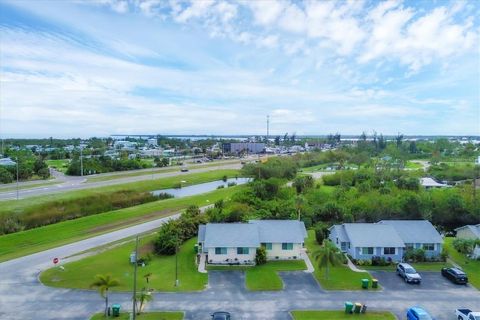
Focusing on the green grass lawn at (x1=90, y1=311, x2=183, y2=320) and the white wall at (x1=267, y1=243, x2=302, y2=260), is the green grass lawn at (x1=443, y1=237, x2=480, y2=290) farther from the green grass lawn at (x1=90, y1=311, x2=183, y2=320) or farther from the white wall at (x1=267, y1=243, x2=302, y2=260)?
the green grass lawn at (x1=90, y1=311, x2=183, y2=320)

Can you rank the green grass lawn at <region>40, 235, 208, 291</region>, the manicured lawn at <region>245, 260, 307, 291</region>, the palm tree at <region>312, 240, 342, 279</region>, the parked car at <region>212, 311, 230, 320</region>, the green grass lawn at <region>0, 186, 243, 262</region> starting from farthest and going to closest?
the green grass lawn at <region>0, 186, 243, 262</region>
the palm tree at <region>312, 240, 342, 279</region>
the manicured lawn at <region>245, 260, 307, 291</region>
the green grass lawn at <region>40, 235, 208, 291</region>
the parked car at <region>212, 311, 230, 320</region>

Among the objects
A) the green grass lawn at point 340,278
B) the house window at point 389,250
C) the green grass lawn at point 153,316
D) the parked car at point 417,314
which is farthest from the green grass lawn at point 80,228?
the parked car at point 417,314

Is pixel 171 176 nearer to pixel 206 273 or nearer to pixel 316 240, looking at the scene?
pixel 316 240

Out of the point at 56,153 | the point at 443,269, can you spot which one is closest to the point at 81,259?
the point at 443,269

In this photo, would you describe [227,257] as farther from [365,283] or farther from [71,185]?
[71,185]

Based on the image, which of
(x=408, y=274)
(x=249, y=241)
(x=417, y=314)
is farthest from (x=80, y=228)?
(x=417, y=314)

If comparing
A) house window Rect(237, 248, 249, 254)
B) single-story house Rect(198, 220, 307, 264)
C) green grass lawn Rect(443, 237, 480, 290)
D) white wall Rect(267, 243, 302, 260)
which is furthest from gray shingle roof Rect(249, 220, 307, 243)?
green grass lawn Rect(443, 237, 480, 290)

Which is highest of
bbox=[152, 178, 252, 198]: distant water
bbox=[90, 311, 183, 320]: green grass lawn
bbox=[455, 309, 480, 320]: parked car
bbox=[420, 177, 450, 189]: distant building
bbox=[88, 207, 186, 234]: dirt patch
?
bbox=[420, 177, 450, 189]: distant building
